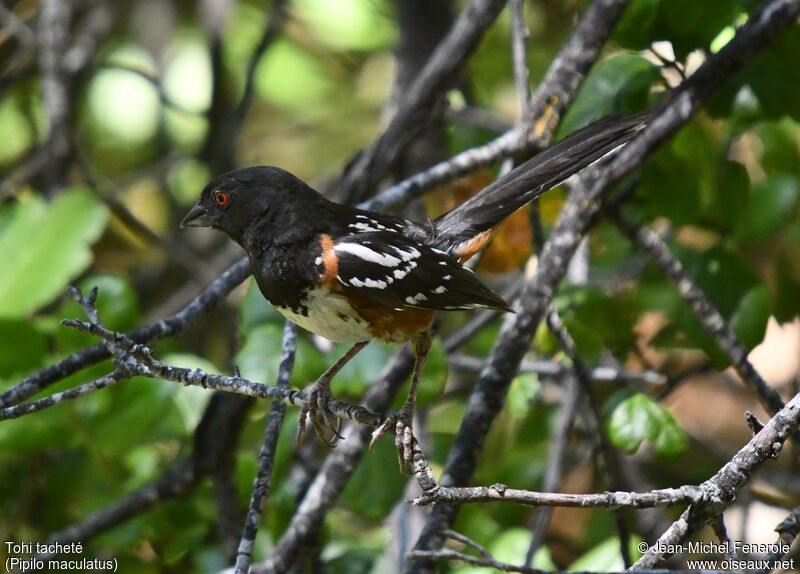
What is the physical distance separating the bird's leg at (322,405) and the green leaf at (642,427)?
2.51 feet

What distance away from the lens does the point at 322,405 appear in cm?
267

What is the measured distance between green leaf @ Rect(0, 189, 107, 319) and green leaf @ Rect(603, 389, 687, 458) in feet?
6.09

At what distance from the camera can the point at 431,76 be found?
11.0 ft

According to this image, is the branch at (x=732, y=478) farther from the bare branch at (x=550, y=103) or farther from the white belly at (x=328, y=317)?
the bare branch at (x=550, y=103)

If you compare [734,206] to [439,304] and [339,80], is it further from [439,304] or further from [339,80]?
[339,80]

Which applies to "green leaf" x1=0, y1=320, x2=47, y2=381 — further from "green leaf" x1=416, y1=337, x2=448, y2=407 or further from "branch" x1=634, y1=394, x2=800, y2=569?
"branch" x1=634, y1=394, x2=800, y2=569

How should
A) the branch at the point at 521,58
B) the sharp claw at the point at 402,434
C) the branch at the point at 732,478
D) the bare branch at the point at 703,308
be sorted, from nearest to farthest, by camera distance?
the branch at the point at 732,478, the sharp claw at the point at 402,434, the bare branch at the point at 703,308, the branch at the point at 521,58

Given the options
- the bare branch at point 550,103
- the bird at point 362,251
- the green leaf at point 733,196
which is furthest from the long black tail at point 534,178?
the green leaf at point 733,196

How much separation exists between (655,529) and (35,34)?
136 inches

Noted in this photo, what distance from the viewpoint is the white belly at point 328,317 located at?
2559 millimetres

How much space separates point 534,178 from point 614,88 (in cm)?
43

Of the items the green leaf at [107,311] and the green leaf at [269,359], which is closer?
the green leaf at [269,359]

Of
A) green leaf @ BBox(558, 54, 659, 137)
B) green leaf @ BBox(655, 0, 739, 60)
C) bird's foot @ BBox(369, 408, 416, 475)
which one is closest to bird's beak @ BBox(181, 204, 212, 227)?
bird's foot @ BBox(369, 408, 416, 475)

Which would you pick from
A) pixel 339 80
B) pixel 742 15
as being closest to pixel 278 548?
pixel 742 15
